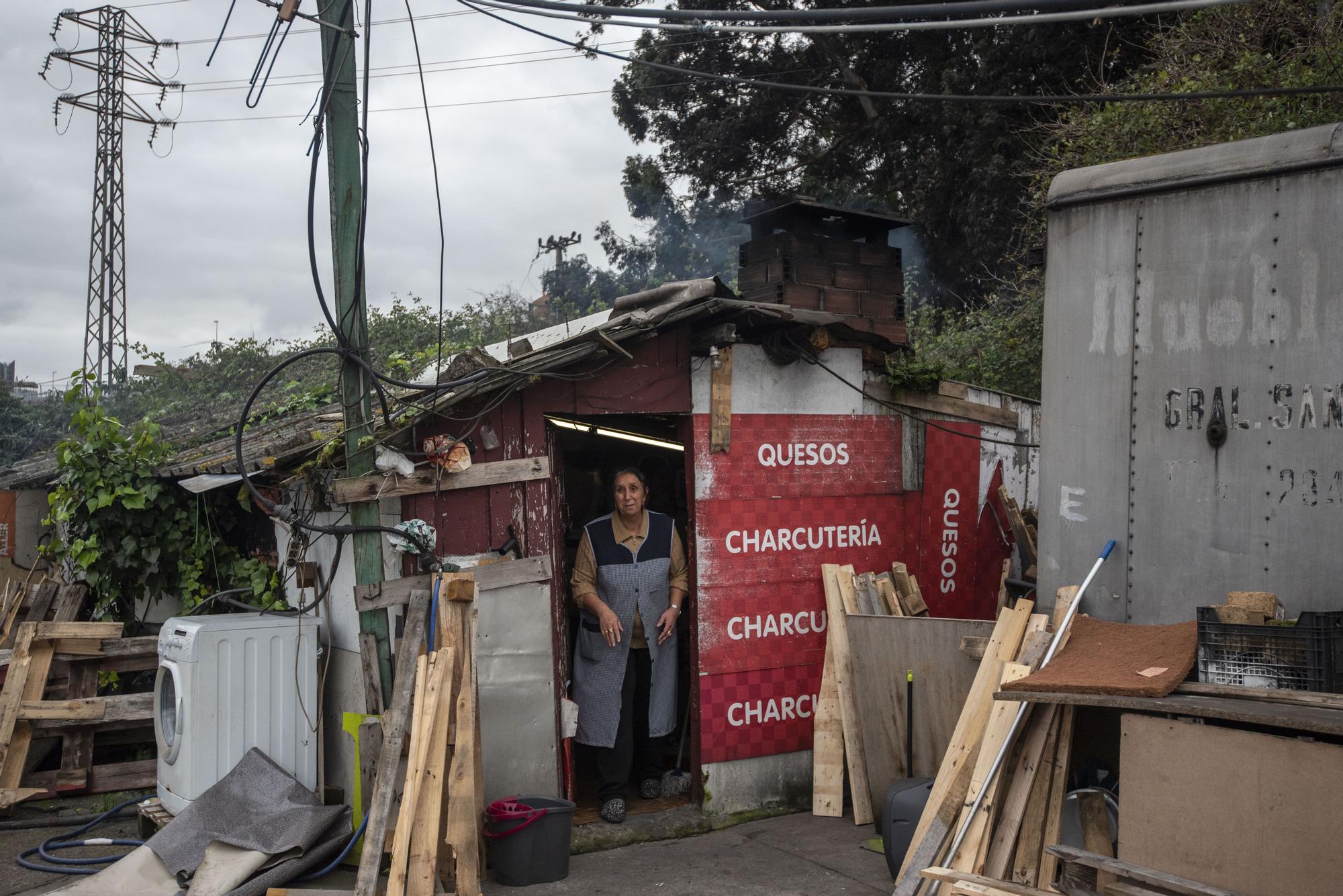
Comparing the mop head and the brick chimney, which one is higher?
the brick chimney

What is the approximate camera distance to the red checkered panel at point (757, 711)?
7082 millimetres

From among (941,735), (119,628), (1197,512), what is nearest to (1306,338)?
(1197,512)

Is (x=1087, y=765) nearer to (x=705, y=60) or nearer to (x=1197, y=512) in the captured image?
(x=1197, y=512)

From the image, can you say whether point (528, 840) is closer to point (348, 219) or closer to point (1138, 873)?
point (1138, 873)

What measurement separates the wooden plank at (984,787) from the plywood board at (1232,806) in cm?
63

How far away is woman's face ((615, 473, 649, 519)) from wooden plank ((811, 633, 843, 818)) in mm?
1741

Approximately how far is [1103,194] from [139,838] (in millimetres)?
7153

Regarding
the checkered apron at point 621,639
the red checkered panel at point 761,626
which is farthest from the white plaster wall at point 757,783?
the red checkered panel at point 761,626

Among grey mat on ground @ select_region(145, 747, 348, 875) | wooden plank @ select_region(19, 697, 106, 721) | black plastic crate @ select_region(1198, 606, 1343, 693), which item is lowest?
grey mat on ground @ select_region(145, 747, 348, 875)

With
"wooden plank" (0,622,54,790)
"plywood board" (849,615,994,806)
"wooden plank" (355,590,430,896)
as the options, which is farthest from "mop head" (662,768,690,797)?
"wooden plank" (0,622,54,790)

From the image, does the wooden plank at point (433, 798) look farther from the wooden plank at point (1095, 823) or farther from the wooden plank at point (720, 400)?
the wooden plank at point (1095, 823)

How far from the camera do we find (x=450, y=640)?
566 centimetres

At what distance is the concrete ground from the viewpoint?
5.77 metres

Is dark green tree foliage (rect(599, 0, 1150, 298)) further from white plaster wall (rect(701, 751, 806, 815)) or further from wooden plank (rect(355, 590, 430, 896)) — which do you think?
wooden plank (rect(355, 590, 430, 896))
